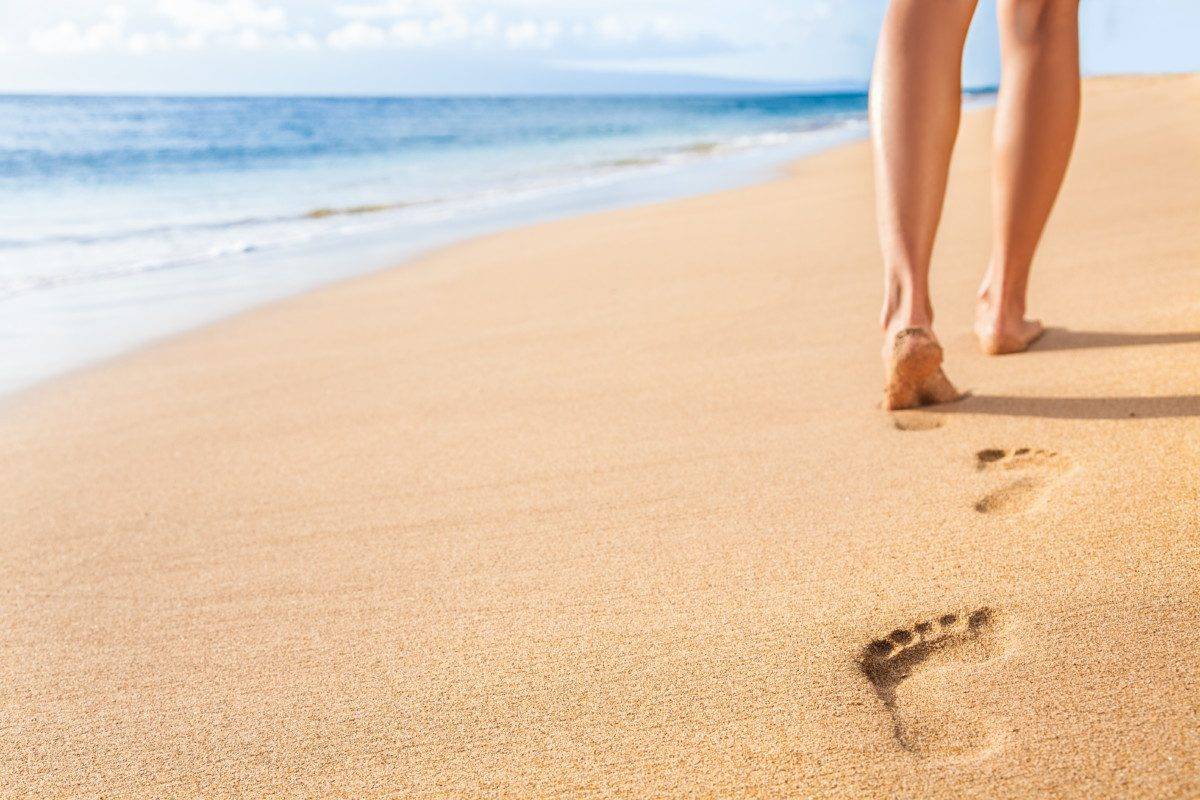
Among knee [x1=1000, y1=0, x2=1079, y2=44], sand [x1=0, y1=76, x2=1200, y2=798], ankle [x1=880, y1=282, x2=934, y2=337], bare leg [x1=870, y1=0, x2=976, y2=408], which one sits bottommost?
sand [x1=0, y1=76, x2=1200, y2=798]

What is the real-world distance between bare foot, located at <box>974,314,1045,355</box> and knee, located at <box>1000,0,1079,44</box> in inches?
20.1

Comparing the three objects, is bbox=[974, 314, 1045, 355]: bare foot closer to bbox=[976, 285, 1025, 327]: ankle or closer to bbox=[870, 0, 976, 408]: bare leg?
bbox=[976, 285, 1025, 327]: ankle

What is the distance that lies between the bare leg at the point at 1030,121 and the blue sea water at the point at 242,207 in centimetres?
230

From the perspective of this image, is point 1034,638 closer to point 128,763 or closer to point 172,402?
point 128,763

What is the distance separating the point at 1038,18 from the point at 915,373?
0.70 m

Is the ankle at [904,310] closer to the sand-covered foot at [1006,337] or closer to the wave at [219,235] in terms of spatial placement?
the sand-covered foot at [1006,337]

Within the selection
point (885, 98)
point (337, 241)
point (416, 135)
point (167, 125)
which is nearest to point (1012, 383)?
point (885, 98)

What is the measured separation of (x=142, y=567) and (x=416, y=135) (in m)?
21.5

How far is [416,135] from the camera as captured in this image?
856 inches

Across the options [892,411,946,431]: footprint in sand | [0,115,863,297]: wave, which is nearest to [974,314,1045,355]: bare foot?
[892,411,946,431]: footprint in sand

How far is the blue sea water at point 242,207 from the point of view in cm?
352

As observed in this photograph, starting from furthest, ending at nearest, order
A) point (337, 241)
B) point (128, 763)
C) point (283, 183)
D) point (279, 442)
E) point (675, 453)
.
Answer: point (283, 183), point (337, 241), point (279, 442), point (675, 453), point (128, 763)

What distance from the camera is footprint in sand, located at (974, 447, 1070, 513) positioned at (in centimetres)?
129

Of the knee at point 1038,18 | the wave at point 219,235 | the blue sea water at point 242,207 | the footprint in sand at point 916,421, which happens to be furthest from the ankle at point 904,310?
the wave at point 219,235
